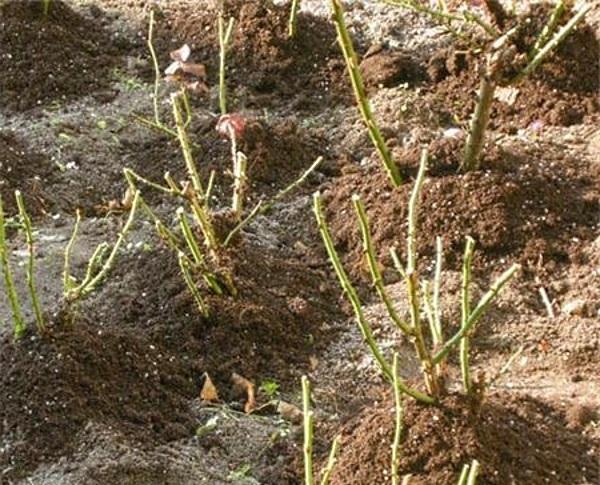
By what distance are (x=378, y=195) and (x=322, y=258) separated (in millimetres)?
225

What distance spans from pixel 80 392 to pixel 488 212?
1.09 metres

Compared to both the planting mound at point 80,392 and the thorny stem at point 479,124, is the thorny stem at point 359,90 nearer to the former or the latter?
the thorny stem at point 479,124

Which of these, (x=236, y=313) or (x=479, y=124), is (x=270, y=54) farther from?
(x=236, y=313)

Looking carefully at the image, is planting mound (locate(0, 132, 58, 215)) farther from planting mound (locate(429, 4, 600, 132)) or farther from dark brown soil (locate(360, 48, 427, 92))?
planting mound (locate(429, 4, 600, 132))

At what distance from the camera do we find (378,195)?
10.3 ft

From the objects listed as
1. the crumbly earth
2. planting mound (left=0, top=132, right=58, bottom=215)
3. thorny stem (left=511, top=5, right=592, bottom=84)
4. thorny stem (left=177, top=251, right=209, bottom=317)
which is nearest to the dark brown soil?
the crumbly earth

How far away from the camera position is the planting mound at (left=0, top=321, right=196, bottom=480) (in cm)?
242

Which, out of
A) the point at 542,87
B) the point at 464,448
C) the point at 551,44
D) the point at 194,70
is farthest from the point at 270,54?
the point at 464,448

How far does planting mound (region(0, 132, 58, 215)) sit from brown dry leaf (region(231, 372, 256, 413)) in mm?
894

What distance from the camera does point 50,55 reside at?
382 cm

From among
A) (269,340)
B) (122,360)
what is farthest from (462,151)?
(122,360)

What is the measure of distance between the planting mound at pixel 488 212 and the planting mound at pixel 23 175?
777 millimetres

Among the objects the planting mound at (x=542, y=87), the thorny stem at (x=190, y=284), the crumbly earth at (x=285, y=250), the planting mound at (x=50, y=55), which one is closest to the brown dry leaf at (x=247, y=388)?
the crumbly earth at (x=285, y=250)

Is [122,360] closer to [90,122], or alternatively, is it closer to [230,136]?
[230,136]
